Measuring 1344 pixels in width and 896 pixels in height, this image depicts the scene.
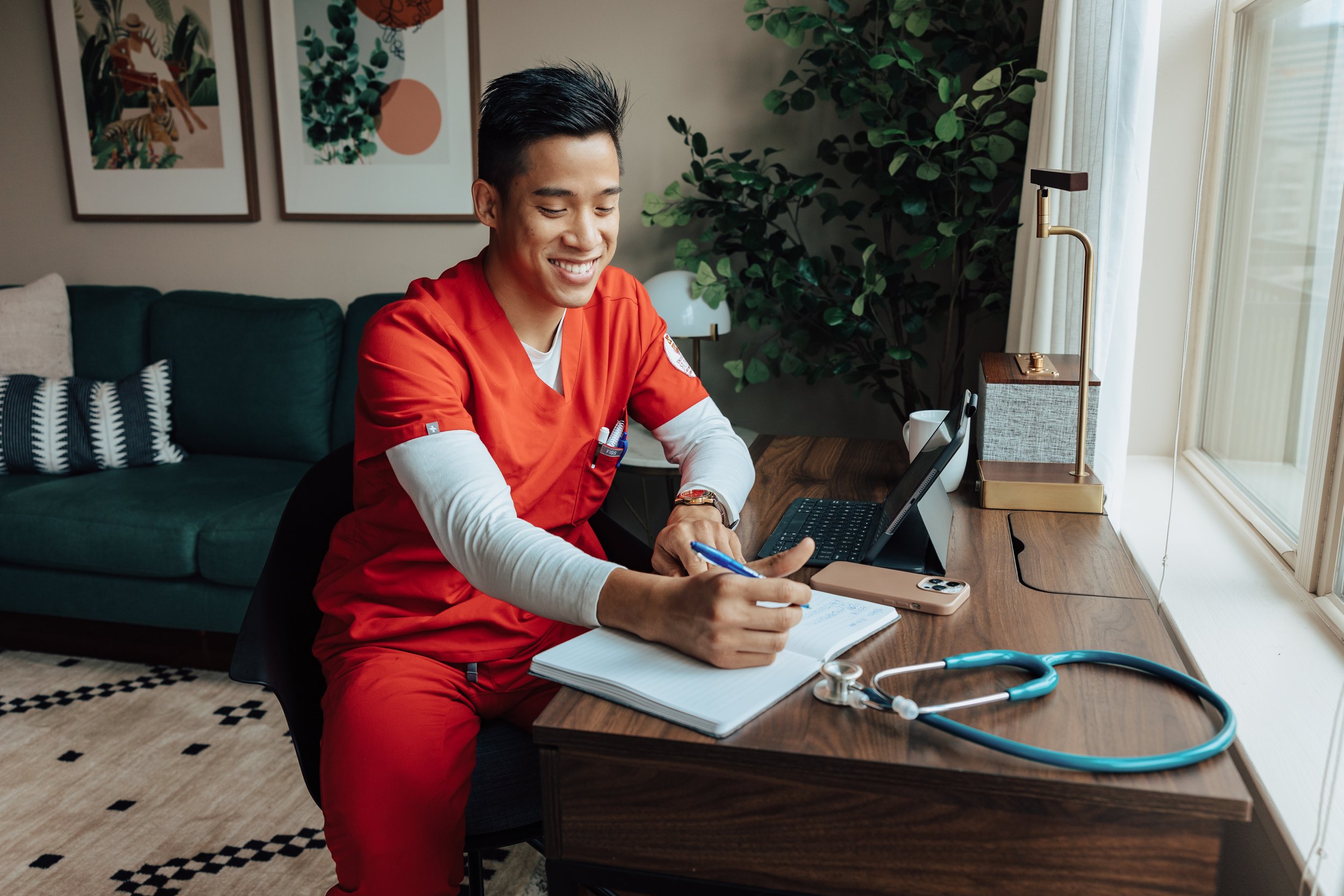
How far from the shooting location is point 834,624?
1.01 meters

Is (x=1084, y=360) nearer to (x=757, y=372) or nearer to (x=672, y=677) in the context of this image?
(x=672, y=677)

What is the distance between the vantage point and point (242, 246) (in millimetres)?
3303

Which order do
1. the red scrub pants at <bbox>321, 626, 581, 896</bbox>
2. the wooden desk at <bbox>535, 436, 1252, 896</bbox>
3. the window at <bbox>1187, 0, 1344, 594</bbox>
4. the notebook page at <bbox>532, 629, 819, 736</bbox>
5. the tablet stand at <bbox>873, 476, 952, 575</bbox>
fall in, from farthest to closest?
the window at <bbox>1187, 0, 1344, 594</bbox>, the tablet stand at <bbox>873, 476, 952, 575</bbox>, the red scrub pants at <bbox>321, 626, 581, 896</bbox>, the notebook page at <bbox>532, 629, 819, 736</bbox>, the wooden desk at <bbox>535, 436, 1252, 896</bbox>

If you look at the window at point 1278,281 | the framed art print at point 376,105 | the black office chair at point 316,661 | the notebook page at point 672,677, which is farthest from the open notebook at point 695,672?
the framed art print at point 376,105

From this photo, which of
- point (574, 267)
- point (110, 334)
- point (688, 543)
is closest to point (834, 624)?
point (688, 543)

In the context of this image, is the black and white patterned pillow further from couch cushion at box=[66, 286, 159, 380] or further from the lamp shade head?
the lamp shade head

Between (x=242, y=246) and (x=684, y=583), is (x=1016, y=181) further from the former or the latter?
(x=242, y=246)

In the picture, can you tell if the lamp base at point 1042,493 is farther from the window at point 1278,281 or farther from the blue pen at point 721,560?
the blue pen at point 721,560

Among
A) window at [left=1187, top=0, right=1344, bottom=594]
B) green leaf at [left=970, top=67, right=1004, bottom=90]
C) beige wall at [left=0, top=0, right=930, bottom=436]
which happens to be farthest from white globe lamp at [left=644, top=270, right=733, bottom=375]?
window at [left=1187, top=0, right=1344, bottom=594]

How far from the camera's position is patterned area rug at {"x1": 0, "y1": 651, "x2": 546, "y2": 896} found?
1746mm

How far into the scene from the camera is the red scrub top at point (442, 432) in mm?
1230

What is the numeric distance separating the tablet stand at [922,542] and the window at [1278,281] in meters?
0.51

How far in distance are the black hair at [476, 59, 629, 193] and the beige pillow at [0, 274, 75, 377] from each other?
7.89ft

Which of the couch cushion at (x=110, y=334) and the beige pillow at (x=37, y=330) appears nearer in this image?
the beige pillow at (x=37, y=330)
